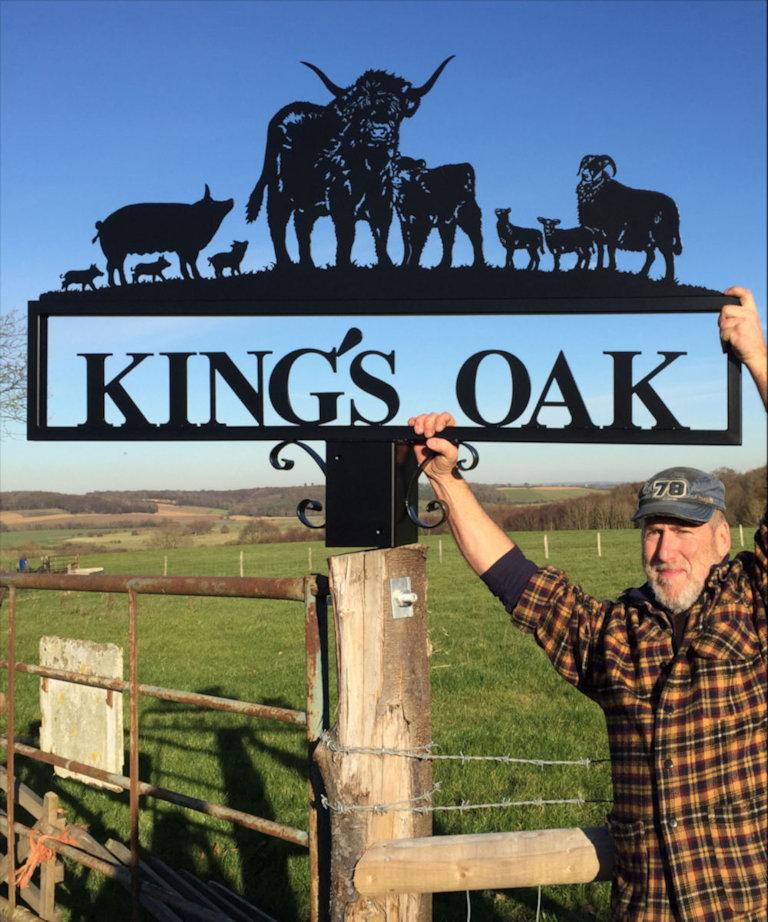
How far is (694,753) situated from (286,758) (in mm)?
5696

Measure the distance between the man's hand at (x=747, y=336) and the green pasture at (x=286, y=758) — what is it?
1.60 meters

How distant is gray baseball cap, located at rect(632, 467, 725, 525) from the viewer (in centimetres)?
216


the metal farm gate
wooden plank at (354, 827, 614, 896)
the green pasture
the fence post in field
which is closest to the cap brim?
the fence post in field

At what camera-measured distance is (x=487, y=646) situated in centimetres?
1330

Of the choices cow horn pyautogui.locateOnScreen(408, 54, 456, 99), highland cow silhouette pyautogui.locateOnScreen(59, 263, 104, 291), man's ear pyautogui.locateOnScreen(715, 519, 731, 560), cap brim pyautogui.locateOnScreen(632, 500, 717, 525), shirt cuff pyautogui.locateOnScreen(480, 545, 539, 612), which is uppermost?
cow horn pyautogui.locateOnScreen(408, 54, 456, 99)

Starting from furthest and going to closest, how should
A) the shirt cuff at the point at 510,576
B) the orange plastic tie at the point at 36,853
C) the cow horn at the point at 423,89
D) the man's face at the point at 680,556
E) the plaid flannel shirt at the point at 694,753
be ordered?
the orange plastic tie at the point at 36,853
the cow horn at the point at 423,89
the shirt cuff at the point at 510,576
the man's face at the point at 680,556
the plaid flannel shirt at the point at 694,753

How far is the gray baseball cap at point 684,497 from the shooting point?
2156 mm

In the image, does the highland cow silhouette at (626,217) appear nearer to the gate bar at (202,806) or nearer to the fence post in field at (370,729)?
the fence post in field at (370,729)

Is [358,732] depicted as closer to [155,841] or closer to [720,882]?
[720,882]

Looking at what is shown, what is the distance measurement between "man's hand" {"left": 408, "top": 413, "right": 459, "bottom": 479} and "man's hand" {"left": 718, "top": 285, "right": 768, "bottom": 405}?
705 mm

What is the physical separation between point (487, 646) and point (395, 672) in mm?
11354

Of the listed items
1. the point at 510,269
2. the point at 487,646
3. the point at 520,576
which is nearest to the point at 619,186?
the point at 510,269

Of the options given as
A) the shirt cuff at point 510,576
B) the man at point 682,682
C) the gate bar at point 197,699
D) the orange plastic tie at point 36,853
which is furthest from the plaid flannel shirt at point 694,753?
the orange plastic tie at point 36,853

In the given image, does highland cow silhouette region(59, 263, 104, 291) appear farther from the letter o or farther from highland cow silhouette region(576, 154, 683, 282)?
highland cow silhouette region(576, 154, 683, 282)
